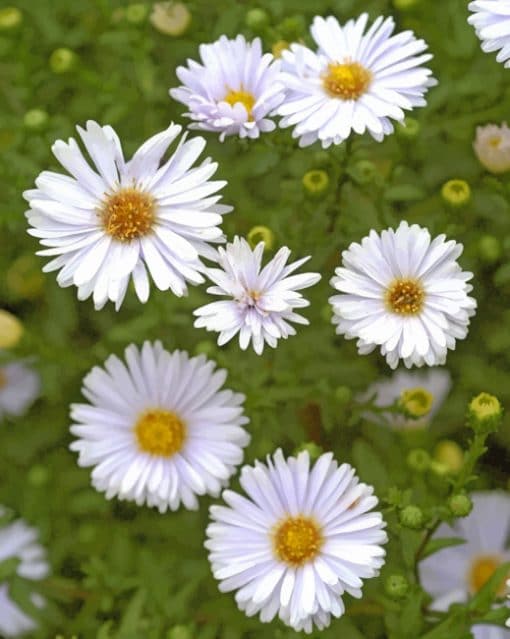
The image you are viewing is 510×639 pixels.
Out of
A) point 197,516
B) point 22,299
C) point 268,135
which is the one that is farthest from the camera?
point 22,299

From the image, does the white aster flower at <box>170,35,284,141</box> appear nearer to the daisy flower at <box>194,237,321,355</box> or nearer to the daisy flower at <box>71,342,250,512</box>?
the daisy flower at <box>194,237,321,355</box>

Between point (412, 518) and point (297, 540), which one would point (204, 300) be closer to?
point (297, 540)

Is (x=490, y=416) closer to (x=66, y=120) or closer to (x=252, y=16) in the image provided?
(x=252, y=16)

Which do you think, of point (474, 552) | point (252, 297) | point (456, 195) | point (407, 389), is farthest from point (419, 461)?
point (252, 297)

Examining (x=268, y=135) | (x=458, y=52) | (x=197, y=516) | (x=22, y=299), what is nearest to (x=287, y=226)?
(x=268, y=135)

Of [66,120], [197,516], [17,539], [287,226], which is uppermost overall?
[66,120]

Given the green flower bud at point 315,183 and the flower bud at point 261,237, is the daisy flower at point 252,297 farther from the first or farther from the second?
the green flower bud at point 315,183

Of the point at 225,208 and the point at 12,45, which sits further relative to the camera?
the point at 12,45
